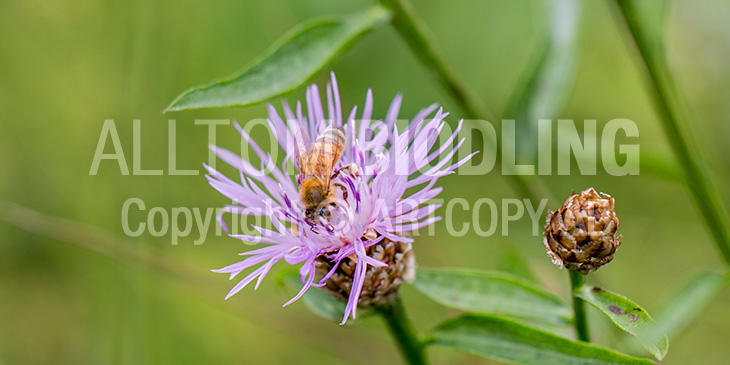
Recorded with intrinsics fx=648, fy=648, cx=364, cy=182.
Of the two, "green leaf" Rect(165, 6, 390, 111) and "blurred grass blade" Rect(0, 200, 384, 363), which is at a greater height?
"green leaf" Rect(165, 6, 390, 111)

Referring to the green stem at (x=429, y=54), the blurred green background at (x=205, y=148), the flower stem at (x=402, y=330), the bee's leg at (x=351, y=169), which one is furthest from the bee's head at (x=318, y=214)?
the blurred green background at (x=205, y=148)

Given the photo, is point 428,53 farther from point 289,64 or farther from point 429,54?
point 289,64

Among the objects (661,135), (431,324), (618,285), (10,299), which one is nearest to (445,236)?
(431,324)

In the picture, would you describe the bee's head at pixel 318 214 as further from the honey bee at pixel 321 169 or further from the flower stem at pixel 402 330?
the flower stem at pixel 402 330

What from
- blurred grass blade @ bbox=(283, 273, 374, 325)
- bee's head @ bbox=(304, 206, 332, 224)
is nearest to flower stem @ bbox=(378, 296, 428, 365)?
blurred grass blade @ bbox=(283, 273, 374, 325)

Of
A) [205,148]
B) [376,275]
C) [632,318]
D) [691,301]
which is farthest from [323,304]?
[205,148]

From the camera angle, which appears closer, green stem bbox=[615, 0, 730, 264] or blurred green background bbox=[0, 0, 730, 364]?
green stem bbox=[615, 0, 730, 264]

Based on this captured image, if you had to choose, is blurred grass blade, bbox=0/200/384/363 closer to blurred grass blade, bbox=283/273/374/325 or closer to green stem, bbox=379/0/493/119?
blurred grass blade, bbox=283/273/374/325
